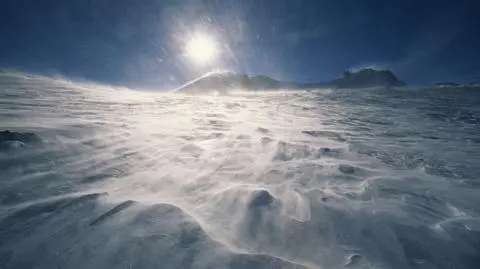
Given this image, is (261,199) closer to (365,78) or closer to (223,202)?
(223,202)

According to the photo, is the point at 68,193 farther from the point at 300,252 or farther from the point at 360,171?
the point at 360,171

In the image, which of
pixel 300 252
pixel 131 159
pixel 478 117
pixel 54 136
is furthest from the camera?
pixel 478 117

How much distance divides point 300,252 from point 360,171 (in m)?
1.98

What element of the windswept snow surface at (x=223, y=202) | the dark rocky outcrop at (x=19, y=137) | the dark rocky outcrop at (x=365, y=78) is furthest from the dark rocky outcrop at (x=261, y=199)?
the dark rocky outcrop at (x=365, y=78)

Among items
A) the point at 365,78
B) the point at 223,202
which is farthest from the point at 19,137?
the point at 365,78

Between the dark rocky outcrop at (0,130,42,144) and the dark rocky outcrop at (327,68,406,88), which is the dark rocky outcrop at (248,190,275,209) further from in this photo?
the dark rocky outcrop at (327,68,406,88)

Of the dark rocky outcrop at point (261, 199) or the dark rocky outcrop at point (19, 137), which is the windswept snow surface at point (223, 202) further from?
the dark rocky outcrop at point (19, 137)

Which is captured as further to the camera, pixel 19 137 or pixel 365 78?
pixel 365 78

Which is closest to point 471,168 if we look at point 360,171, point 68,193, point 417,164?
point 417,164

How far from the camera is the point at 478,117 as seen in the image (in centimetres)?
938

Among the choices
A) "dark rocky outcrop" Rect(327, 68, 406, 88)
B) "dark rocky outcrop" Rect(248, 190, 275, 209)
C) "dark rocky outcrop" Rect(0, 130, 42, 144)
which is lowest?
"dark rocky outcrop" Rect(248, 190, 275, 209)

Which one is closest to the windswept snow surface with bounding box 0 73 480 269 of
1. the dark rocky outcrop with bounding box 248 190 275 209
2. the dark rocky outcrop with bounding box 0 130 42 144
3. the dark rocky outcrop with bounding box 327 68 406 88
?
the dark rocky outcrop with bounding box 248 190 275 209

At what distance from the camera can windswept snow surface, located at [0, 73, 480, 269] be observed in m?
1.93

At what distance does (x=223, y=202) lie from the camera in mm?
2611
